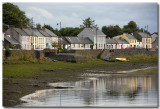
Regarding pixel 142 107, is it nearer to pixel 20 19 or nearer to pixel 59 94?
pixel 59 94

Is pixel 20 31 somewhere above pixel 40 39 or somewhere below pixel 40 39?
above

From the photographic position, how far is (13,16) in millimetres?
95438

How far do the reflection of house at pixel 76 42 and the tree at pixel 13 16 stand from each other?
1259cm

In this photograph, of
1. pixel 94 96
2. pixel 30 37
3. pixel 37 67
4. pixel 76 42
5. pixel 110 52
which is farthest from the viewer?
pixel 76 42

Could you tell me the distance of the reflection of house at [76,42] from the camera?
10288 cm

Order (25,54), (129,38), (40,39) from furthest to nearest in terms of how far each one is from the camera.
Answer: (129,38), (40,39), (25,54)

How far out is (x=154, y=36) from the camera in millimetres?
143500

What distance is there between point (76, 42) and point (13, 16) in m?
20.0

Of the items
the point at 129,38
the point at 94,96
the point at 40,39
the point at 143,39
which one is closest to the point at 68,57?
the point at 40,39

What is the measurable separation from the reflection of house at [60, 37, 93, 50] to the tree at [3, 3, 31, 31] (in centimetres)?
1259

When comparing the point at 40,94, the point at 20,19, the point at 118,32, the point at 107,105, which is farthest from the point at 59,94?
the point at 118,32

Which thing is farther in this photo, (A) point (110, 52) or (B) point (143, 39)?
(B) point (143, 39)

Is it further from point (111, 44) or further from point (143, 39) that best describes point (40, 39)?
point (143, 39)

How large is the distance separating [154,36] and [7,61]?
9787 centimetres
